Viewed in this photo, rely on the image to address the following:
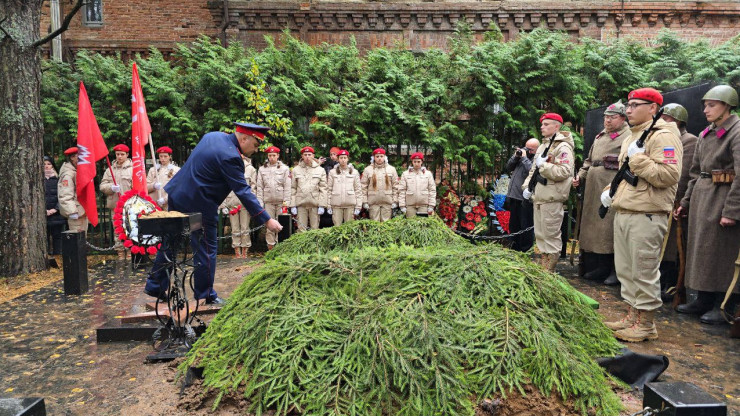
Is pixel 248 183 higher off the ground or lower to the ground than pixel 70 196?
higher

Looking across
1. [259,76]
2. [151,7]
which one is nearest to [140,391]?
[259,76]

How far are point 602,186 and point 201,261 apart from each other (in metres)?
5.16

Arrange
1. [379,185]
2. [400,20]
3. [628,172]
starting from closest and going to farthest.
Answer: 1. [628,172]
2. [379,185]
3. [400,20]

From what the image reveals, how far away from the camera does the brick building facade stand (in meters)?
15.3

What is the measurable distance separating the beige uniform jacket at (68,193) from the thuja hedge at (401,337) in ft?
21.6

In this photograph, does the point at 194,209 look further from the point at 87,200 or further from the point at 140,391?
the point at 87,200

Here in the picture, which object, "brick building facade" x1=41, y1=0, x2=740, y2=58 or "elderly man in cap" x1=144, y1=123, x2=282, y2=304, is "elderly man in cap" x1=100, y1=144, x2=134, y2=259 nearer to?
"elderly man in cap" x1=144, y1=123, x2=282, y2=304

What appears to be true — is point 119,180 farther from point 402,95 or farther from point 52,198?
point 402,95

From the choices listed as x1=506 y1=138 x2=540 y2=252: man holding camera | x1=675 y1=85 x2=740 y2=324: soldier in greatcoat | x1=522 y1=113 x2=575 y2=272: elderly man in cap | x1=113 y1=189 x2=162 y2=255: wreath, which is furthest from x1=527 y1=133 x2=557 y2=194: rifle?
x1=113 y1=189 x2=162 y2=255: wreath

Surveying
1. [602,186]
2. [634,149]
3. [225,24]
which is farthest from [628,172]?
[225,24]

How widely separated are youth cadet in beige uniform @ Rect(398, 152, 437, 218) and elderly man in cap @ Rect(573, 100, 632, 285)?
9.39 feet

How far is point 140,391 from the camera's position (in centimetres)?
375

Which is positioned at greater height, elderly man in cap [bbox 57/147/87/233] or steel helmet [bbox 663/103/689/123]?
steel helmet [bbox 663/103/689/123]

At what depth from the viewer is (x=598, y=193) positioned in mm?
6820
